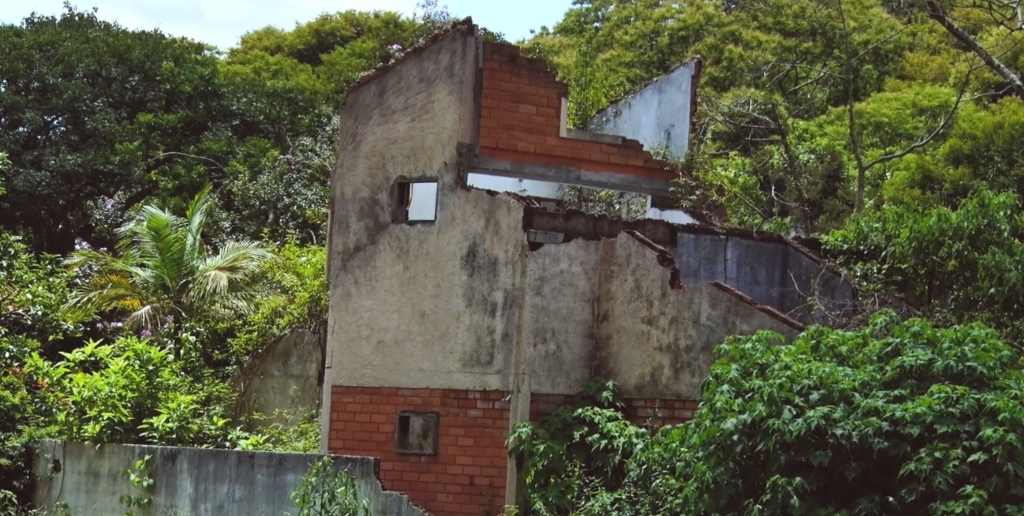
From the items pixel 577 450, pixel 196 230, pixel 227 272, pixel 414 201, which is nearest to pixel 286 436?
pixel 414 201

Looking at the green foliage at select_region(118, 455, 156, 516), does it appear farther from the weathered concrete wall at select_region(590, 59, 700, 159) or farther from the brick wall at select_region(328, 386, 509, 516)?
the weathered concrete wall at select_region(590, 59, 700, 159)

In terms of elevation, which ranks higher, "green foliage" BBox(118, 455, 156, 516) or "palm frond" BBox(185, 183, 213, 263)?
"palm frond" BBox(185, 183, 213, 263)

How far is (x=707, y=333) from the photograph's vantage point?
1138 centimetres

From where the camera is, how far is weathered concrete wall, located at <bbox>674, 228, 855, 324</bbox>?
41.9 feet

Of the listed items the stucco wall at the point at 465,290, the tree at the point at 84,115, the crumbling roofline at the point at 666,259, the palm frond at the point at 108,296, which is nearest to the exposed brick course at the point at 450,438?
the stucco wall at the point at 465,290

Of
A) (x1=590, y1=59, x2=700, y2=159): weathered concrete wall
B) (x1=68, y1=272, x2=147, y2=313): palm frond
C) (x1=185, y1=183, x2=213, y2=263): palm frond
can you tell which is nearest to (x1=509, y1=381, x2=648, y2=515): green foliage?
(x1=590, y1=59, x2=700, y2=159): weathered concrete wall

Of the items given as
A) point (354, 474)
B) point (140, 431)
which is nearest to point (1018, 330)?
point (354, 474)

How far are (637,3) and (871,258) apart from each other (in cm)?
2716

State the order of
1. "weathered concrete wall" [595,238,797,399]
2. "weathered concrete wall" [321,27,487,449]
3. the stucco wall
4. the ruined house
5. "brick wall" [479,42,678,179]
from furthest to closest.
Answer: "brick wall" [479,42,678,179]
"weathered concrete wall" [321,27,487,449]
the ruined house
the stucco wall
"weathered concrete wall" [595,238,797,399]

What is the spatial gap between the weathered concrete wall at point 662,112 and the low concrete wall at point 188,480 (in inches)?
228

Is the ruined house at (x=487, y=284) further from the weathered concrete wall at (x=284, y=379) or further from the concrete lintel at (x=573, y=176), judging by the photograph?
the weathered concrete wall at (x=284, y=379)

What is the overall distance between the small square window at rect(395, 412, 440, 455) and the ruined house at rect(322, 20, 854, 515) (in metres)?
0.02

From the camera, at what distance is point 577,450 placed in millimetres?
11570

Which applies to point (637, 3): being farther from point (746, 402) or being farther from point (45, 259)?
A: point (746, 402)
